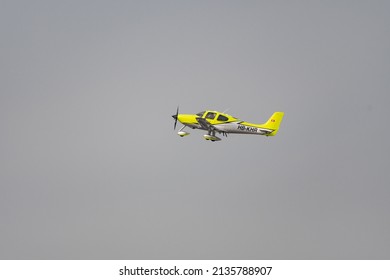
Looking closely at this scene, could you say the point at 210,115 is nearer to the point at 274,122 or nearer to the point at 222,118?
the point at 222,118

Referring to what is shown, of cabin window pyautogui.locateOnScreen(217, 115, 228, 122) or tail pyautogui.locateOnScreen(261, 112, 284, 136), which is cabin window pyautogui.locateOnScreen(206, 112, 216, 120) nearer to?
cabin window pyautogui.locateOnScreen(217, 115, 228, 122)

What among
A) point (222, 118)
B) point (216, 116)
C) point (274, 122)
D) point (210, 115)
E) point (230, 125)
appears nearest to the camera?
point (274, 122)

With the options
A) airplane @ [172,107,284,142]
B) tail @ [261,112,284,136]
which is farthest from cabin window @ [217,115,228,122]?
tail @ [261,112,284,136]

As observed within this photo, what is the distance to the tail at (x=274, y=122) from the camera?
13888cm

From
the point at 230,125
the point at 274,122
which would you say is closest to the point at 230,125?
the point at 230,125

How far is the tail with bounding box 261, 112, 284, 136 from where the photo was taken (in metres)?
139

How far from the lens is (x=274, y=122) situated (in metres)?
139
